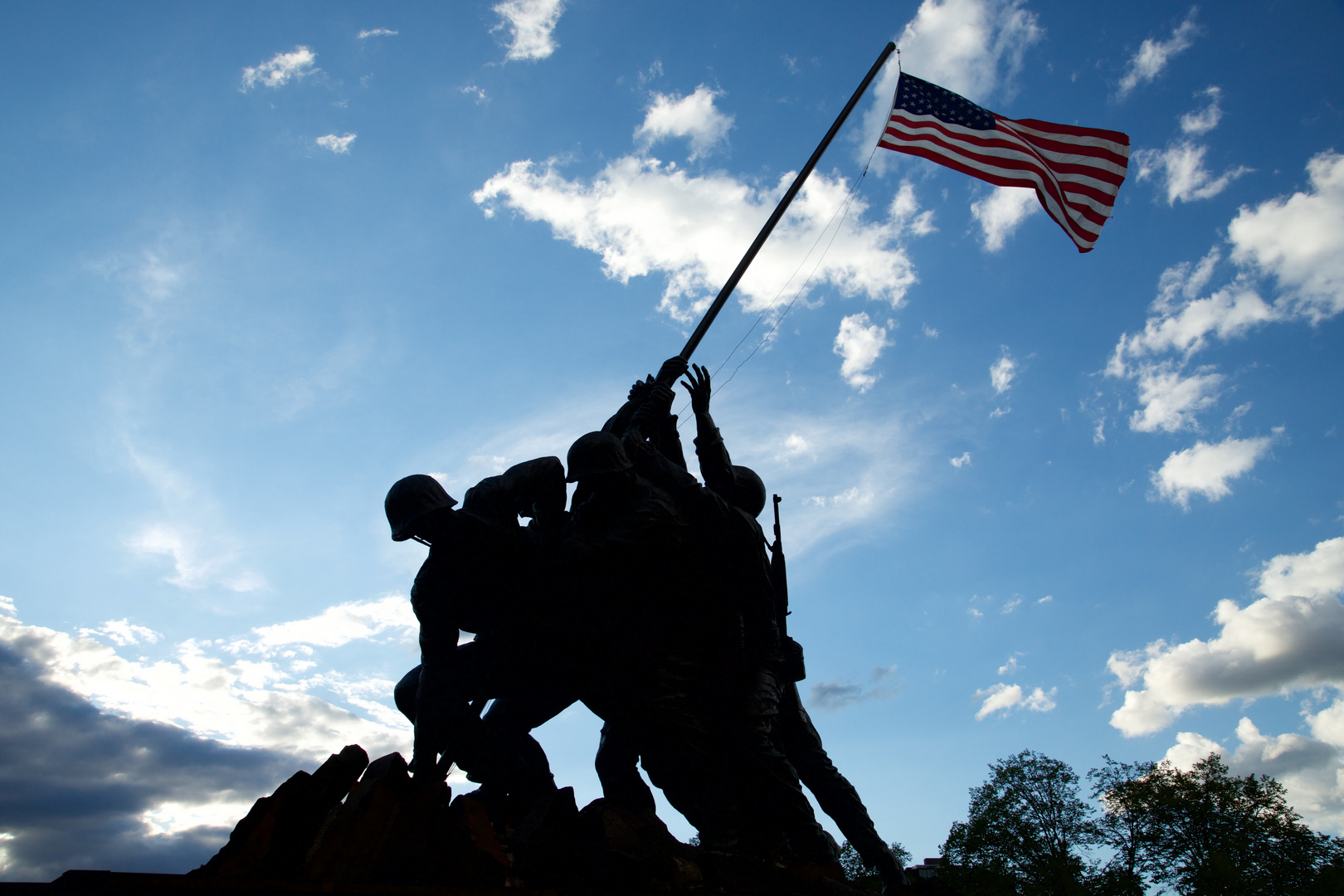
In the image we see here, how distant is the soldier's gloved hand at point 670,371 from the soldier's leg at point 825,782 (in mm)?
2654

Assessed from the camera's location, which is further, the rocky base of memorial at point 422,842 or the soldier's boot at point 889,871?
the soldier's boot at point 889,871

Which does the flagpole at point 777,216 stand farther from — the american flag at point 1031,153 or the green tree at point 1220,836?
the green tree at point 1220,836

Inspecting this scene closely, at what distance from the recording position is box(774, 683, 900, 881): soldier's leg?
600 cm

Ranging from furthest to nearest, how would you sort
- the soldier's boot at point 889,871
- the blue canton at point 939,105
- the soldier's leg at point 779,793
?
1. the blue canton at point 939,105
2. the soldier's boot at point 889,871
3. the soldier's leg at point 779,793

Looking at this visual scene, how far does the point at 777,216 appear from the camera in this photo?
8695 millimetres

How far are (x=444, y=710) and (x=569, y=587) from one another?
1.09 metres

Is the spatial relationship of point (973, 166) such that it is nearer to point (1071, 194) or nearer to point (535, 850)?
point (1071, 194)

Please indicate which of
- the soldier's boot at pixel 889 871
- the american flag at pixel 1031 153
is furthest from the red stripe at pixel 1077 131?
the soldier's boot at pixel 889 871

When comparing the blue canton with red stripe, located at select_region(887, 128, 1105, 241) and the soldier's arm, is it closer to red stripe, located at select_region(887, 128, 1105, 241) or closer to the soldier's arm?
red stripe, located at select_region(887, 128, 1105, 241)

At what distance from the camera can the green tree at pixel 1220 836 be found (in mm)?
20328

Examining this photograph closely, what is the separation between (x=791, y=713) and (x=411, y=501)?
329 cm

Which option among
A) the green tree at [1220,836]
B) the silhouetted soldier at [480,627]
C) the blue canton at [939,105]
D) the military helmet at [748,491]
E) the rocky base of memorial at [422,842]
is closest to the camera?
the rocky base of memorial at [422,842]

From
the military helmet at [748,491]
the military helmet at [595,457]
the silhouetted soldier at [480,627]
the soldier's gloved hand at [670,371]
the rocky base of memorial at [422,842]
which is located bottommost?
the rocky base of memorial at [422,842]

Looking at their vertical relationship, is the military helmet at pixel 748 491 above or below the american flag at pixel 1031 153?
below
